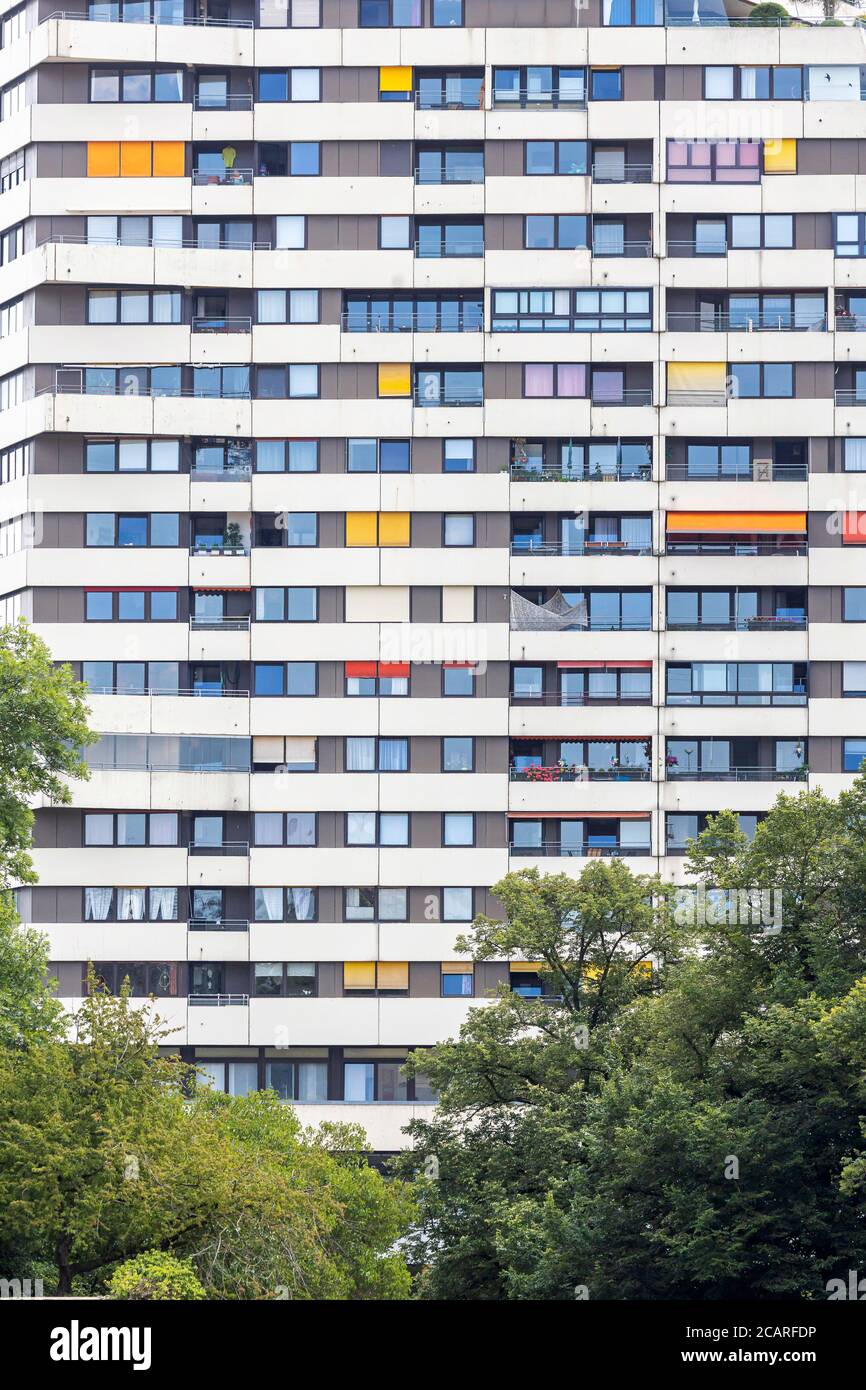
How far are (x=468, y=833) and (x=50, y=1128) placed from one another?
124 ft

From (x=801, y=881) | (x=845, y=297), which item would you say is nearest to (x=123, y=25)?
(x=845, y=297)

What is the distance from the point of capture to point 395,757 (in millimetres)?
74125

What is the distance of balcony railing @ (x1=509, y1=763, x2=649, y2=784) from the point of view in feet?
242

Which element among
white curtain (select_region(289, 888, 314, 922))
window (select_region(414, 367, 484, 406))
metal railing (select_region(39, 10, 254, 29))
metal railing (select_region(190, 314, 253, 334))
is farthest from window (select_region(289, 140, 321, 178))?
white curtain (select_region(289, 888, 314, 922))

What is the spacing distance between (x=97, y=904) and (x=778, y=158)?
33.7 meters

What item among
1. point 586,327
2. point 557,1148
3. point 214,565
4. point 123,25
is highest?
point 123,25

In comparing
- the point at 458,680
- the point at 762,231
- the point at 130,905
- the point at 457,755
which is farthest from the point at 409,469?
the point at 130,905

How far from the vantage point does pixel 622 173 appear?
248 ft

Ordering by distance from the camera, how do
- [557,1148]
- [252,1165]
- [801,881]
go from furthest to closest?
[557,1148]
[801,881]
[252,1165]

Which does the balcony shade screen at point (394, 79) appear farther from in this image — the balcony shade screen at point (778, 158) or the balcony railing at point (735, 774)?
the balcony railing at point (735, 774)

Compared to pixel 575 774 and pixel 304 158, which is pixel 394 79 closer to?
pixel 304 158

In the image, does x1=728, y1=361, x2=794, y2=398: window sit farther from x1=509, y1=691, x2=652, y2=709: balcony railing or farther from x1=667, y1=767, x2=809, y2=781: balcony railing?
x1=667, y1=767, x2=809, y2=781: balcony railing
